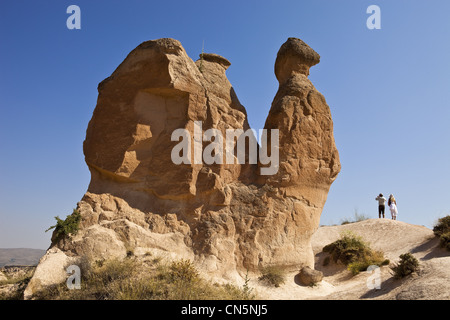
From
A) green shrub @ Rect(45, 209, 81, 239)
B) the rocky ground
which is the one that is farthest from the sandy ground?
green shrub @ Rect(45, 209, 81, 239)

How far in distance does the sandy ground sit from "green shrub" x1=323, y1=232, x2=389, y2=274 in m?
0.31

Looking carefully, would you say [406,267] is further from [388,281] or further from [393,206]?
[393,206]

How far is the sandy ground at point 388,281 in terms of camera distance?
23.9 feet

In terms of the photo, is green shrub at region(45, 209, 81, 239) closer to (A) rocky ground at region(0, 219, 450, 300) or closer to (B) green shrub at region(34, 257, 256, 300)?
(B) green shrub at region(34, 257, 256, 300)

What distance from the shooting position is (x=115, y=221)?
27.0ft

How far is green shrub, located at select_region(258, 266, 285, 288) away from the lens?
8.45m

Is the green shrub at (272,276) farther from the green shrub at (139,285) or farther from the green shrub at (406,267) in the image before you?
the green shrub at (406,267)

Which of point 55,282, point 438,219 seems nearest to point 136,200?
point 55,282

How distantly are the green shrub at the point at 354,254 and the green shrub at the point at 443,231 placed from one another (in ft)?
7.41

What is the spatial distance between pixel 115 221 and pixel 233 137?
3.96m

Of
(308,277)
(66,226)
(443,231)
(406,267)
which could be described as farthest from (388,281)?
(66,226)

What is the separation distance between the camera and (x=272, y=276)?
8.52 metres

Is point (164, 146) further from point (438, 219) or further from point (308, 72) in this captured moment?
point (438, 219)

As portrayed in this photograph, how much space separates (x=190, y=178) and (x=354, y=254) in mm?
7863
